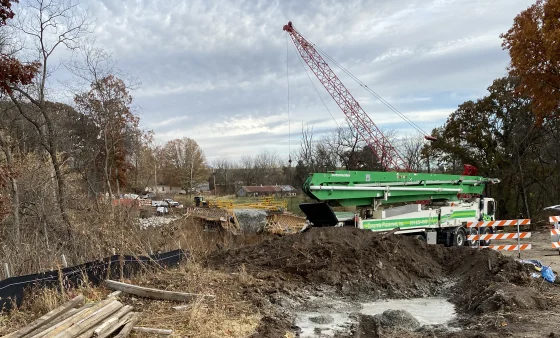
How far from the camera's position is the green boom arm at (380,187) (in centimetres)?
1191

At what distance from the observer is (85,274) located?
25.9ft

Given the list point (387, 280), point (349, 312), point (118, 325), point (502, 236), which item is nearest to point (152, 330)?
point (118, 325)

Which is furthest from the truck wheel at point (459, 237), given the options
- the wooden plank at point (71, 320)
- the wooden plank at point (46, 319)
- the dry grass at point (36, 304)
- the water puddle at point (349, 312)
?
the wooden plank at point (46, 319)

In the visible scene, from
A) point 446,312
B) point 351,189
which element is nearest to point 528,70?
point 351,189

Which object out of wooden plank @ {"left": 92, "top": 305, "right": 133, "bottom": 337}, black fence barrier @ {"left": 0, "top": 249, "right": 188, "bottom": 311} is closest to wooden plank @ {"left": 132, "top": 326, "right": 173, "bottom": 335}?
wooden plank @ {"left": 92, "top": 305, "right": 133, "bottom": 337}

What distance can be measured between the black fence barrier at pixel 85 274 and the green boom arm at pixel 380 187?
13.2 feet

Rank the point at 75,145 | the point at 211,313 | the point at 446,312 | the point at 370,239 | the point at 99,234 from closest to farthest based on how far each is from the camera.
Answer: the point at 211,313 → the point at 446,312 → the point at 370,239 → the point at 99,234 → the point at 75,145

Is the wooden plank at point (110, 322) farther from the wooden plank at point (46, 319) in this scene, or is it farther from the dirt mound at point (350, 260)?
the dirt mound at point (350, 260)

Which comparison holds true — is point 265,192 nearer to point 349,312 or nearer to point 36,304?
point 349,312

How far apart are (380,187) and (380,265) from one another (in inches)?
155

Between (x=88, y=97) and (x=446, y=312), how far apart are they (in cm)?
1864

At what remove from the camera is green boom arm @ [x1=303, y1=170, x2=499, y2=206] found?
11.9 m

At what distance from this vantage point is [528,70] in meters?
21.2

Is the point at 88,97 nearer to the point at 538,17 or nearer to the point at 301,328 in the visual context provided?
the point at 301,328
